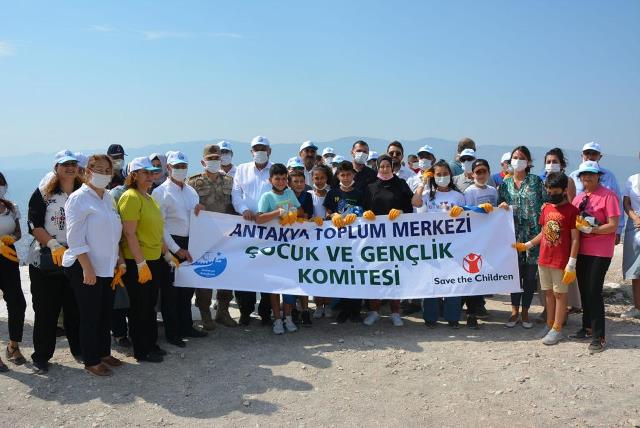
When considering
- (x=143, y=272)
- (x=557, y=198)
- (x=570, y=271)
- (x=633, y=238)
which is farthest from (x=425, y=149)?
(x=143, y=272)

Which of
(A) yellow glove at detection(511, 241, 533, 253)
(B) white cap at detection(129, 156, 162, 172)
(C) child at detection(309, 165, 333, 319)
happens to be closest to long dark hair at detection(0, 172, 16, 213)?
(B) white cap at detection(129, 156, 162, 172)

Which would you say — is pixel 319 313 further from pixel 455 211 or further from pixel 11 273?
pixel 11 273

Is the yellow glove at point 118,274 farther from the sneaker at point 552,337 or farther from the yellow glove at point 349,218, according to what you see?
the sneaker at point 552,337

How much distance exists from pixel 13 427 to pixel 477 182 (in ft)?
19.9

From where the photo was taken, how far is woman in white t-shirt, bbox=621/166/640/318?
24.9 feet

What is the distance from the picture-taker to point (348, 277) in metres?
7.25

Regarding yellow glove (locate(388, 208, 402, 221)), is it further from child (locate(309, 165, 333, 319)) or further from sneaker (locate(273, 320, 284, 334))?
sneaker (locate(273, 320, 284, 334))

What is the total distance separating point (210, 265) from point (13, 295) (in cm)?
232

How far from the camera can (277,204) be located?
7.17 m

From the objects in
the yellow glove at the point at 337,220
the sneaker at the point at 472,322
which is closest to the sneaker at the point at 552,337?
the sneaker at the point at 472,322

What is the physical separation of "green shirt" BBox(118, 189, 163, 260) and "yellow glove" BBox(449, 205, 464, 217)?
148 inches

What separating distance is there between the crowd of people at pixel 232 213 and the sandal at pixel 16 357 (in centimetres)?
1

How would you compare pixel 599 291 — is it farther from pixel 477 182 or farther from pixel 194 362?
pixel 194 362

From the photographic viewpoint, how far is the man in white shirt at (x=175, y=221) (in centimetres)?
663
